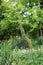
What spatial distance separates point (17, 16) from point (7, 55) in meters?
4.72

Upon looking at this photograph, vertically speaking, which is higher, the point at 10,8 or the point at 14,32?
the point at 10,8

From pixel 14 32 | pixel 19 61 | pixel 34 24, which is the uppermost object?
pixel 19 61

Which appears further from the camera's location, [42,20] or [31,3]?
[31,3]

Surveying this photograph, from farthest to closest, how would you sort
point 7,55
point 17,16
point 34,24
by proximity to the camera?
→ point 34,24, point 17,16, point 7,55

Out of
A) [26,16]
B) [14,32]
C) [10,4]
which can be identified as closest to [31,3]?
[26,16]

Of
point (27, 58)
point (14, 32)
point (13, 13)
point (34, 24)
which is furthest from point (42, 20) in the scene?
point (14, 32)

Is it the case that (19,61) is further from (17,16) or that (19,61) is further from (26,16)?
(26,16)

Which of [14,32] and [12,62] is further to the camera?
[14,32]

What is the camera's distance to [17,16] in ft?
32.4

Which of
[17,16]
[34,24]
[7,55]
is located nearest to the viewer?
[7,55]

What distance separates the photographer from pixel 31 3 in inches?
450

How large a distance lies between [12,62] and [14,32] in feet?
38.3

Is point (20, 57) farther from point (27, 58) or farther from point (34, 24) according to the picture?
point (34, 24)

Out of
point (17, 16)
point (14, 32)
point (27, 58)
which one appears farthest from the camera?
point (14, 32)
